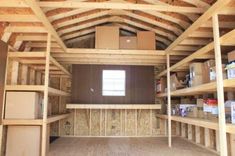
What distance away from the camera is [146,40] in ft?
17.2

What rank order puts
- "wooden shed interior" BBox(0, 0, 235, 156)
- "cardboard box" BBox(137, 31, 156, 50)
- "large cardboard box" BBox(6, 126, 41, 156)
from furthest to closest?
"cardboard box" BBox(137, 31, 156, 50) < "large cardboard box" BBox(6, 126, 41, 156) < "wooden shed interior" BBox(0, 0, 235, 156)

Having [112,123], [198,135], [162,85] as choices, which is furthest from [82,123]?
[198,135]

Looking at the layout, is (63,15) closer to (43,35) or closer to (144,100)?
(43,35)

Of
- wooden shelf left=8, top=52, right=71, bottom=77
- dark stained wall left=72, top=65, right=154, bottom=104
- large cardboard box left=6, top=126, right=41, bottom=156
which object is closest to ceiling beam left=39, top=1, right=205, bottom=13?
wooden shelf left=8, top=52, right=71, bottom=77

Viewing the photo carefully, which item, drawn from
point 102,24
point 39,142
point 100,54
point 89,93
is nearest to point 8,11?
point 39,142

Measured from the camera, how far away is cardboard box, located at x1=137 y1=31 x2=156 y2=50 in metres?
5.18

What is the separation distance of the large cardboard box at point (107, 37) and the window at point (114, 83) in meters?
1.23

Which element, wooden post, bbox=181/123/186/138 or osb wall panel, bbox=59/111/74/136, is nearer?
wooden post, bbox=181/123/186/138

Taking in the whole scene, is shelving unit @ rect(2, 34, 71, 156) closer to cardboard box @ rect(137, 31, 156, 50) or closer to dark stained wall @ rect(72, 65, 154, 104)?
dark stained wall @ rect(72, 65, 154, 104)

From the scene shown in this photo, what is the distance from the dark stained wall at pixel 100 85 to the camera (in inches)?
235

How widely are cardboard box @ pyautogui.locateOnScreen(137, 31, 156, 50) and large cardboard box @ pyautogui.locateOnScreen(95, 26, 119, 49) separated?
1.85ft

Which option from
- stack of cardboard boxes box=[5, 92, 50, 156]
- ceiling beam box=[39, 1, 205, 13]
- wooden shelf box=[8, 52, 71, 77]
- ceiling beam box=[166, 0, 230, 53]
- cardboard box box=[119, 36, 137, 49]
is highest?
ceiling beam box=[39, 1, 205, 13]

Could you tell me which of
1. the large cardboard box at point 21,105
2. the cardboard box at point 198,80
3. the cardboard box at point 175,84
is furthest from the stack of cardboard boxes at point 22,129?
the cardboard box at point 175,84

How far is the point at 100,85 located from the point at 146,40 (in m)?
1.86
